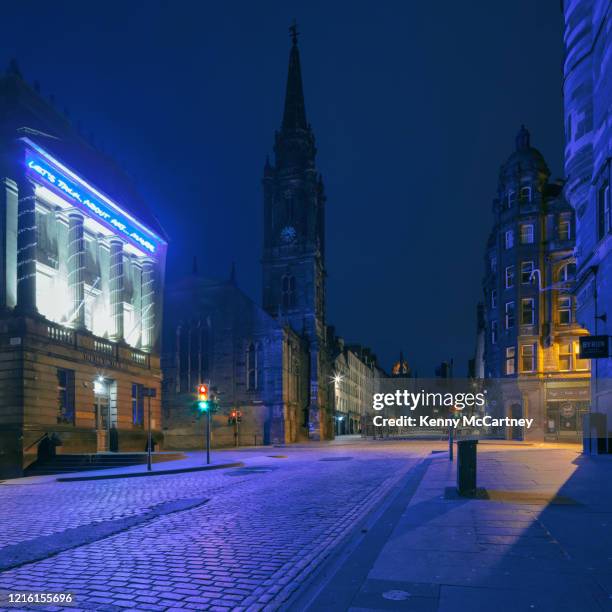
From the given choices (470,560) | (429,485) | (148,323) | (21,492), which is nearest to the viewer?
(470,560)

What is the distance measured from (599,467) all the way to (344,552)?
15149 mm

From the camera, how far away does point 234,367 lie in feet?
193

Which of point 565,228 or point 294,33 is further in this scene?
point 294,33

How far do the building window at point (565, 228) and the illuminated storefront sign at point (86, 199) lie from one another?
32387 mm

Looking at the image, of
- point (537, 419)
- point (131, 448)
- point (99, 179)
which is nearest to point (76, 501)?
point (131, 448)

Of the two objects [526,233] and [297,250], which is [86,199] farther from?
[297,250]

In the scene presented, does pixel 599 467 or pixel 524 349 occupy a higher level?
pixel 524 349

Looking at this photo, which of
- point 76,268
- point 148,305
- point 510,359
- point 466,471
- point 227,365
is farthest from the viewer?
point 227,365

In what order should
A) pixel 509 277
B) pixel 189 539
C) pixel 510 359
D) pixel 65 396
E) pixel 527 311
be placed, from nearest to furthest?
1. pixel 189 539
2. pixel 65 396
3. pixel 527 311
4. pixel 510 359
5. pixel 509 277

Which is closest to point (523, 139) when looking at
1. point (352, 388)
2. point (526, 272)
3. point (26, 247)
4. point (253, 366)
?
point (526, 272)

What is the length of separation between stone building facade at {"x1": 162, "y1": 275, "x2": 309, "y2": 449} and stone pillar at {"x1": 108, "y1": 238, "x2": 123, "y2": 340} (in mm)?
22465

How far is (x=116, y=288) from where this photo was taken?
1385 inches

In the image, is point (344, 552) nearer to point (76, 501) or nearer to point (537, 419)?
point (76, 501)

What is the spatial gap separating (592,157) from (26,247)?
23.6 metres
